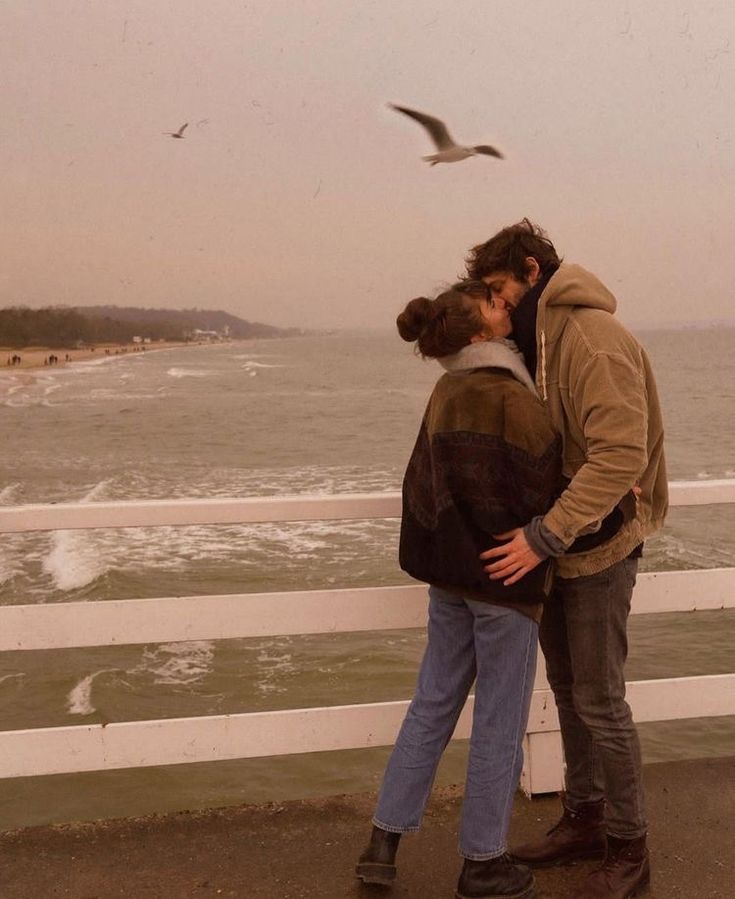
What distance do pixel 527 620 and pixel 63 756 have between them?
1.35 metres

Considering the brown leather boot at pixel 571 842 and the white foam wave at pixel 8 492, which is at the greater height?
the brown leather boot at pixel 571 842

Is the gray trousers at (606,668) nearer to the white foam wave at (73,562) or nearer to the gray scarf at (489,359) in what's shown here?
the gray scarf at (489,359)

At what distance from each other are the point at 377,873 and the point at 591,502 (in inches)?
42.0

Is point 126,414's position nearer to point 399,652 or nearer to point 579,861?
point 399,652

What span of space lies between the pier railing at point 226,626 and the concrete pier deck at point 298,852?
19 centimetres

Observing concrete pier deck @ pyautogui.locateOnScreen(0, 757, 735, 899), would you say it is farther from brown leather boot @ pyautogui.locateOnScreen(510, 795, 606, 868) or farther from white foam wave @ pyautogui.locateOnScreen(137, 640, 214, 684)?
white foam wave @ pyautogui.locateOnScreen(137, 640, 214, 684)

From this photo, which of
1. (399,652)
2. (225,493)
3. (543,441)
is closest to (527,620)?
(543,441)

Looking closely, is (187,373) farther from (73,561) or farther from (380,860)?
(380,860)

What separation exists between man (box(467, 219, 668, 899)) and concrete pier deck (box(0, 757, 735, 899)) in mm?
220

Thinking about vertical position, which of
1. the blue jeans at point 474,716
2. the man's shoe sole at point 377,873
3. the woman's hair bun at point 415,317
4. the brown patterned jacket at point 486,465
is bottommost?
the man's shoe sole at point 377,873

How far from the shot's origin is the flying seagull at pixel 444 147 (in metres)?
13.5

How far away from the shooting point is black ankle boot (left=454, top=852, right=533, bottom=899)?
8.25ft

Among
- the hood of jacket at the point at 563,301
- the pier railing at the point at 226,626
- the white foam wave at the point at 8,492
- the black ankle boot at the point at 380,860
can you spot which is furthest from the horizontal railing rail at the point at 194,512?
the white foam wave at the point at 8,492

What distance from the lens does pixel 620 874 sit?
2.57 m
